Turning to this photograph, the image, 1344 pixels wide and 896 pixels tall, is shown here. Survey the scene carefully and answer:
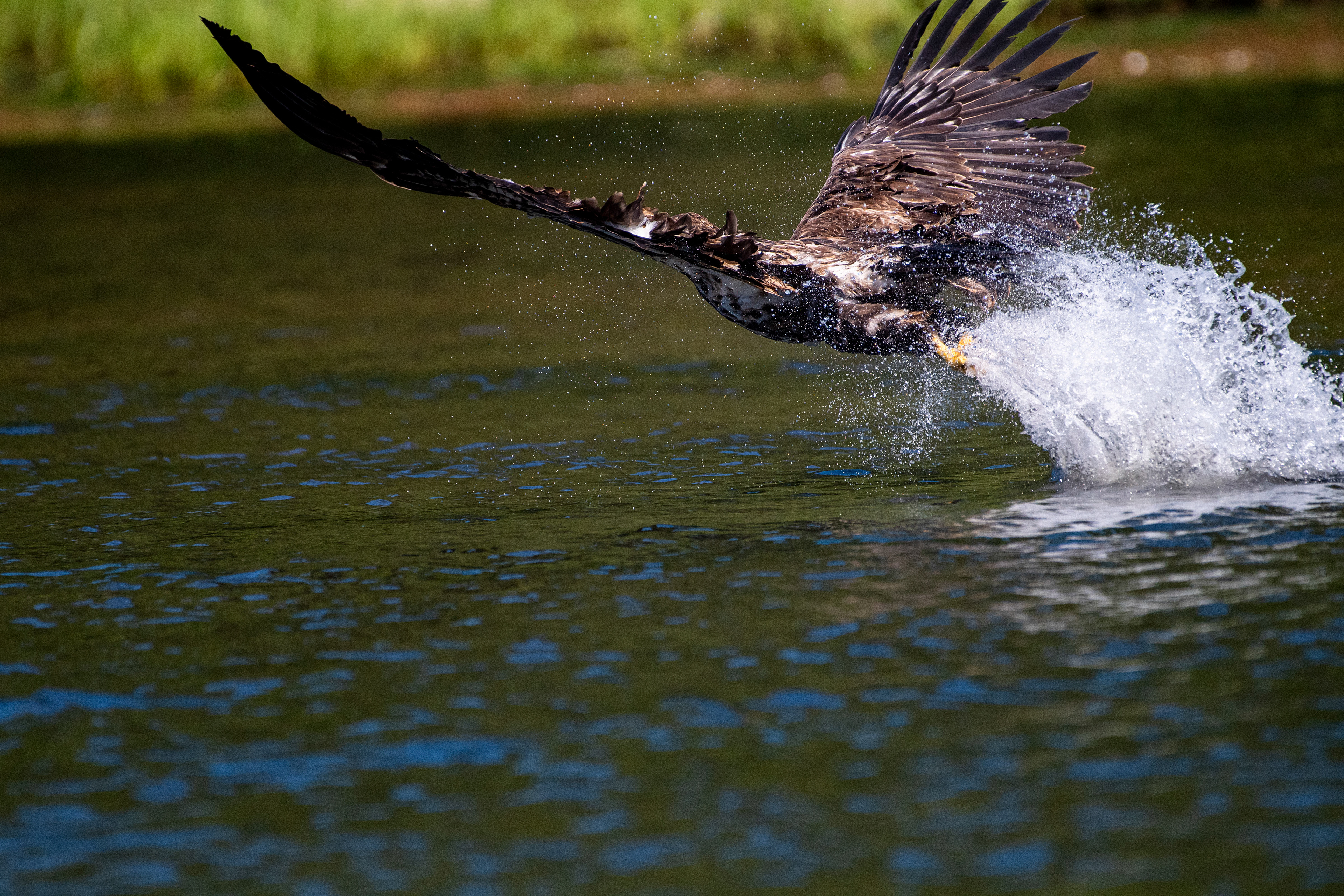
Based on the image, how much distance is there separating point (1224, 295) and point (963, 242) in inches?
46.3

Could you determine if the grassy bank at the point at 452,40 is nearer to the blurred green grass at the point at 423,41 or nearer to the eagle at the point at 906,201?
the blurred green grass at the point at 423,41

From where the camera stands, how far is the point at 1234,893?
403cm

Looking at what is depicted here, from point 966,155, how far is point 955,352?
1.23 meters

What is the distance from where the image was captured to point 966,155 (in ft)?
27.4

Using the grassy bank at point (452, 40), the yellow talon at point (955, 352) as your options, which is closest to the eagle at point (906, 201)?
the yellow talon at point (955, 352)

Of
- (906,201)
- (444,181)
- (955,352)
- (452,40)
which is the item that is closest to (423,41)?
(452,40)

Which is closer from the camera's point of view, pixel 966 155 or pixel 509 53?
pixel 966 155

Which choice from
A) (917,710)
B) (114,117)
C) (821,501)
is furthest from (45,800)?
(114,117)

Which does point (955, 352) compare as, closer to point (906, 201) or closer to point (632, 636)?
point (906, 201)

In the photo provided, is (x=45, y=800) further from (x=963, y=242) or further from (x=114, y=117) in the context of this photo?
(x=114, y=117)

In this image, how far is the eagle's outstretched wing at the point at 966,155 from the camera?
8016 millimetres

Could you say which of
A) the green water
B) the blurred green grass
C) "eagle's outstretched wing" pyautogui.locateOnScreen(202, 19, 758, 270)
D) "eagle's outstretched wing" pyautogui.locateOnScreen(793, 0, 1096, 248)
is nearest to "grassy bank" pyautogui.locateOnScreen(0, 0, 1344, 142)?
the blurred green grass

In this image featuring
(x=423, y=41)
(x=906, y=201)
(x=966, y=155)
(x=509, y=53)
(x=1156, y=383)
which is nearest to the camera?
(x=1156, y=383)

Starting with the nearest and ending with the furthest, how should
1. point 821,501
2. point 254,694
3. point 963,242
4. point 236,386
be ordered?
point 254,694
point 821,501
point 963,242
point 236,386
